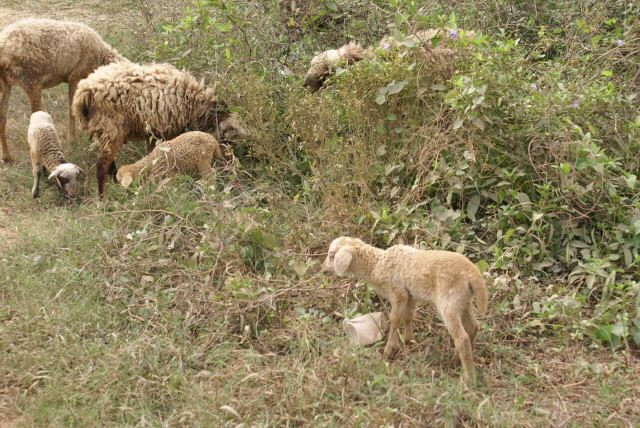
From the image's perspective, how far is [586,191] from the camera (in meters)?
5.51

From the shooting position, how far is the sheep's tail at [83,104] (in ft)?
23.5

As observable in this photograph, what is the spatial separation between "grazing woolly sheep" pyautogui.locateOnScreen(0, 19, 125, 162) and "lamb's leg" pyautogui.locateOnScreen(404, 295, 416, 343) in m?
4.92

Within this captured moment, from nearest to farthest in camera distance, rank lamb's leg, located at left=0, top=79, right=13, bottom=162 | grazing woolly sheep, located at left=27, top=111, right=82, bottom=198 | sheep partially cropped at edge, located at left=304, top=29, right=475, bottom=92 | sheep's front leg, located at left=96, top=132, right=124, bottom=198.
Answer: sheep partially cropped at edge, located at left=304, top=29, right=475, bottom=92 → sheep's front leg, located at left=96, top=132, right=124, bottom=198 → grazing woolly sheep, located at left=27, top=111, right=82, bottom=198 → lamb's leg, located at left=0, top=79, right=13, bottom=162

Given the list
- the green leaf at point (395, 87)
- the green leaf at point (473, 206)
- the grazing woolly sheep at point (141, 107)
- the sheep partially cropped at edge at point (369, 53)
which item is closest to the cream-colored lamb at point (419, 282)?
the green leaf at point (473, 206)

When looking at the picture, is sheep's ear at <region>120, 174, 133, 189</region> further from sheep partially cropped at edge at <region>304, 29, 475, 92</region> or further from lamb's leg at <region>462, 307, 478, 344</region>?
lamb's leg at <region>462, 307, 478, 344</region>

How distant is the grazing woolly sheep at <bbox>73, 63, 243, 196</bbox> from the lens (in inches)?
283

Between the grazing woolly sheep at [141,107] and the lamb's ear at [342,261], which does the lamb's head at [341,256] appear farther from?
the grazing woolly sheep at [141,107]

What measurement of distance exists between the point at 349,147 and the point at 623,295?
243cm

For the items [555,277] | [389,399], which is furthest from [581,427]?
[555,277]

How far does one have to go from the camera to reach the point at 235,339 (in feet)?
16.3

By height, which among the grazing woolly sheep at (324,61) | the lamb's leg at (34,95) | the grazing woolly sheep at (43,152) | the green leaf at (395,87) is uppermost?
the green leaf at (395,87)

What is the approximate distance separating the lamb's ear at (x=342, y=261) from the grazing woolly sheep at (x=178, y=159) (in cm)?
246

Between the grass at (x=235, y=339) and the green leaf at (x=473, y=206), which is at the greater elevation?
the green leaf at (x=473, y=206)

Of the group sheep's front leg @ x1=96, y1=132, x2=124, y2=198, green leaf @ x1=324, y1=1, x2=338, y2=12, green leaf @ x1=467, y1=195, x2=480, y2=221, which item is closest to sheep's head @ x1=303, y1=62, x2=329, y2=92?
green leaf @ x1=324, y1=1, x2=338, y2=12
